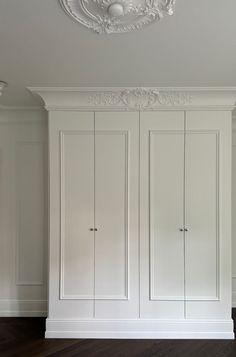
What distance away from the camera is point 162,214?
2.92 m

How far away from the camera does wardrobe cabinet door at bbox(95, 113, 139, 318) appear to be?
2883 mm

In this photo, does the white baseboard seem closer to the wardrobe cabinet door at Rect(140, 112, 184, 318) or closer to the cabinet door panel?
the cabinet door panel

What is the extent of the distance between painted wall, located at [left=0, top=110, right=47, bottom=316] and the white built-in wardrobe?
53 centimetres

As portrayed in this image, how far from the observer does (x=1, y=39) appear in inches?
74.1

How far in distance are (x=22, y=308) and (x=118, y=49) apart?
3124mm

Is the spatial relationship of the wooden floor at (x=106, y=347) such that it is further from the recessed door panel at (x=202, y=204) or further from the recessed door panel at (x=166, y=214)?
the recessed door panel at (x=202, y=204)

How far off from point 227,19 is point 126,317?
2786mm

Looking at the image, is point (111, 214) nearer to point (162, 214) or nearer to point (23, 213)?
point (162, 214)

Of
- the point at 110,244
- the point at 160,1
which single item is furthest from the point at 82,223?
the point at 160,1

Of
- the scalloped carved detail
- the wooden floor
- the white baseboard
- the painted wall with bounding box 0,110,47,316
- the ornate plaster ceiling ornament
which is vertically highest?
the ornate plaster ceiling ornament

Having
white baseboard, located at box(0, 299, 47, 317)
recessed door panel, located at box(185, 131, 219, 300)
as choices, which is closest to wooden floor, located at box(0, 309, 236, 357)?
white baseboard, located at box(0, 299, 47, 317)

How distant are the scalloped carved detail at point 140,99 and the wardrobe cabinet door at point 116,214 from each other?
0.12m

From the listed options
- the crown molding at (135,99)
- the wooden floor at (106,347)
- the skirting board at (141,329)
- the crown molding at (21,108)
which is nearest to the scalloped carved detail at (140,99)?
the crown molding at (135,99)

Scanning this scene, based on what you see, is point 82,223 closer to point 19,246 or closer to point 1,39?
point 19,246
